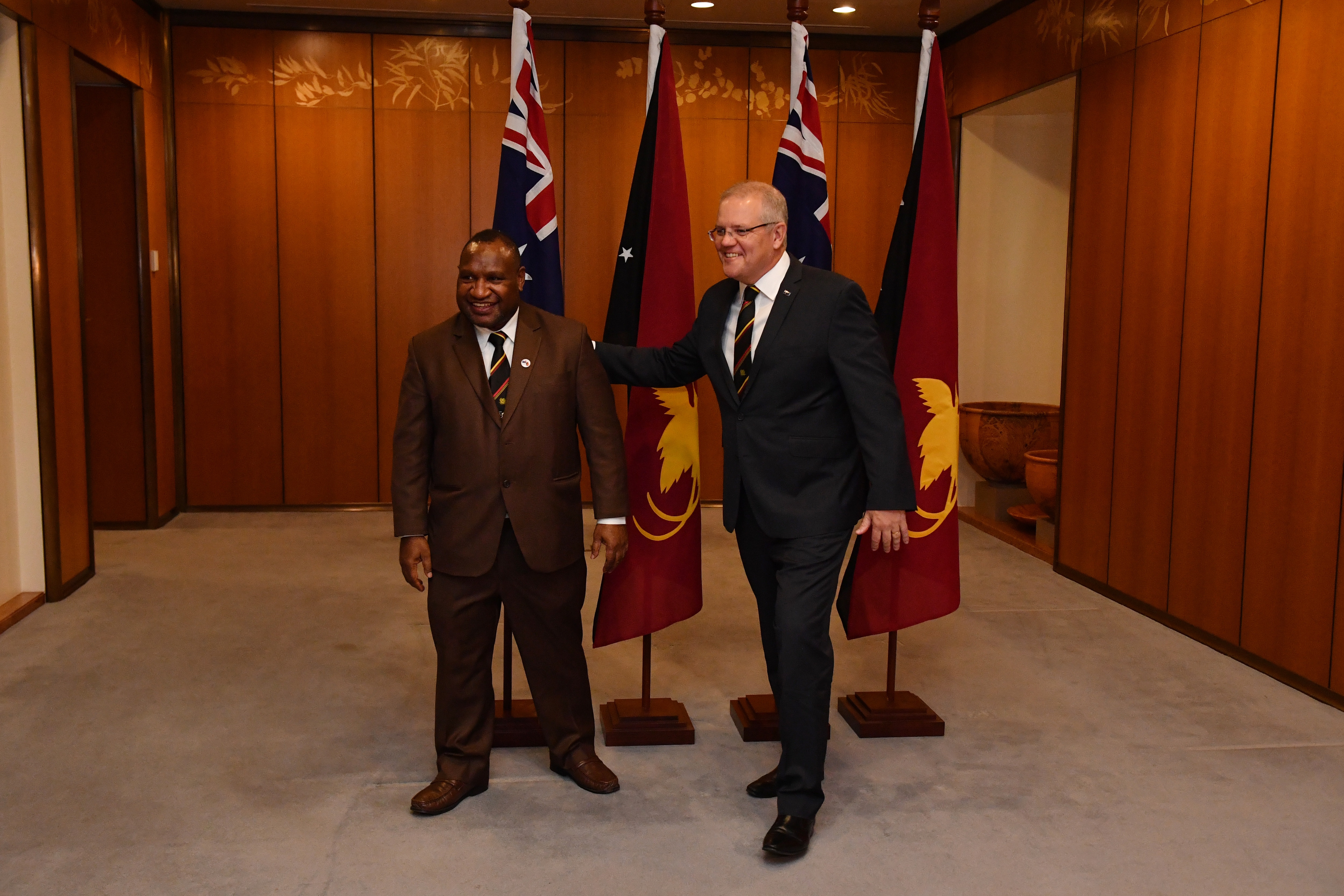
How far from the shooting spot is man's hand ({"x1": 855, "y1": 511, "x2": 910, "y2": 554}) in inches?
121

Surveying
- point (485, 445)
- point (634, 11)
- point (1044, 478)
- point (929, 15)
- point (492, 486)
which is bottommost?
point (1044, 478)

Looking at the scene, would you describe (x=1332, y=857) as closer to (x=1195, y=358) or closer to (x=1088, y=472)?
(x=1195, y=358)

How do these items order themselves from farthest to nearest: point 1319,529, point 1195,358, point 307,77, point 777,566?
point 307,77 → point 1195,358 → point 1319,529 → point 777,566

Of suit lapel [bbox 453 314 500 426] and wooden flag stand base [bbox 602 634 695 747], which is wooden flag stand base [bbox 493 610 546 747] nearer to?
wooden flag stand base [bbox 602 634 695 747]

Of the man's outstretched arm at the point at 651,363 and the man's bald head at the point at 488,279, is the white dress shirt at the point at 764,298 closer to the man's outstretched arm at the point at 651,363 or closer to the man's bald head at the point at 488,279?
the man's outstretched arm at the point at 651,363

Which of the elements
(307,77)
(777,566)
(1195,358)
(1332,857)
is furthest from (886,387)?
(307,77)

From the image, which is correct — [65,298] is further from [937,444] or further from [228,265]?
[937,444]

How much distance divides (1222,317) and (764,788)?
2.94 m

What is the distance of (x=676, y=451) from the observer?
3.66 m

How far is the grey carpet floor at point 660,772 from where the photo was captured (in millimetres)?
2898

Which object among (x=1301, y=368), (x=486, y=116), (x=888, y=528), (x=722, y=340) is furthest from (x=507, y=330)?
(x=486, y=116)

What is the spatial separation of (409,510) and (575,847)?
1018mm

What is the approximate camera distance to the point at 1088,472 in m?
5.86

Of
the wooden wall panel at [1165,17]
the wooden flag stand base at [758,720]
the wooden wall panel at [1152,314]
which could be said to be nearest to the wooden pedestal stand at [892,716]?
the wooden flag stand base at [758,720]
